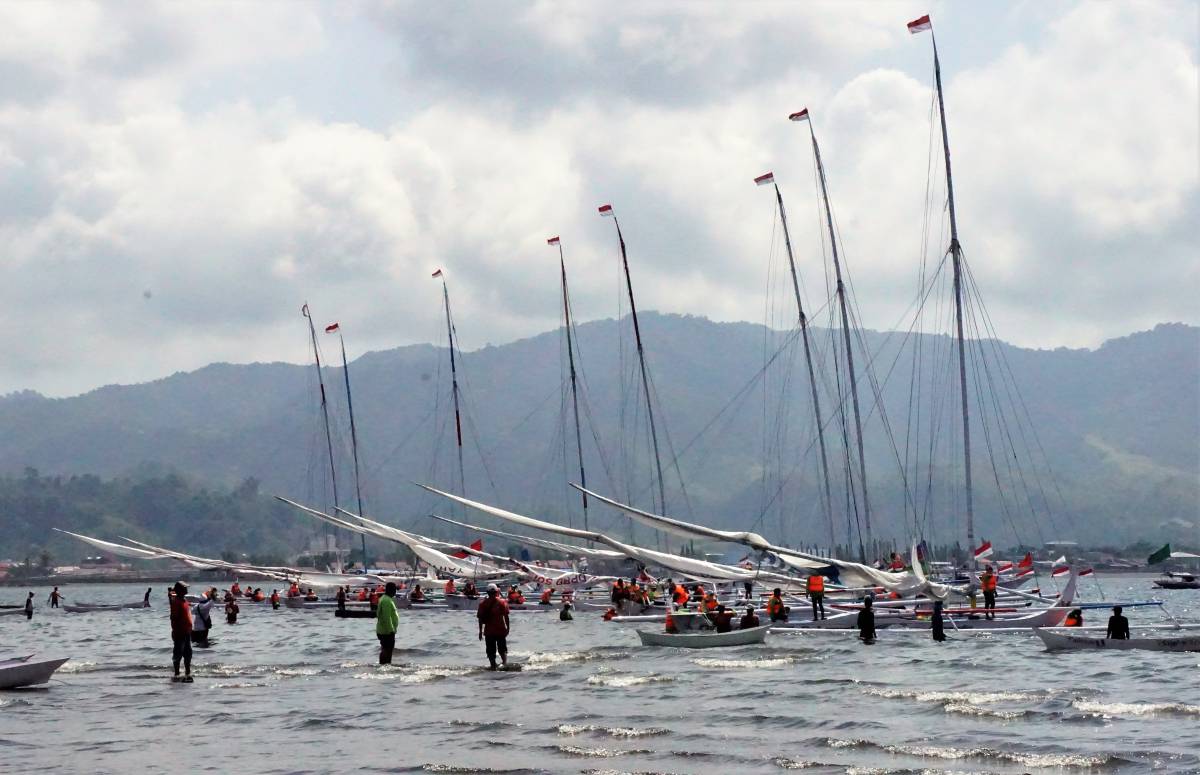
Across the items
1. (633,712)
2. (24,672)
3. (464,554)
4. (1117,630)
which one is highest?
(464,554)

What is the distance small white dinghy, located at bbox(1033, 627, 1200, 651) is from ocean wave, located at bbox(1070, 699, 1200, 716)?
467 inches

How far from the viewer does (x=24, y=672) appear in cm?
3269

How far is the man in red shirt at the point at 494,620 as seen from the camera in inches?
1356

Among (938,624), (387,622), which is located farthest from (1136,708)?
(938,624)

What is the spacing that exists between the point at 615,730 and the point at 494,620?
10.7 meters

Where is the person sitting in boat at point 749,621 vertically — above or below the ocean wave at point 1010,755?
above

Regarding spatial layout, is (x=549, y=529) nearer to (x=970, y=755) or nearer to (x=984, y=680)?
(x=984, y=680)

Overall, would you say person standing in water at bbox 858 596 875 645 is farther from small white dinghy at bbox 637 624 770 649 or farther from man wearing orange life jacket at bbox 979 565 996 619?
man wearing orange life jacket at bbox 979 565 996 619

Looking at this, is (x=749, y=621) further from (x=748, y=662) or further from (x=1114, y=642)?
(x=1114, y=642)

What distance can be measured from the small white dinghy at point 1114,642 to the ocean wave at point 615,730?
59.7 feet

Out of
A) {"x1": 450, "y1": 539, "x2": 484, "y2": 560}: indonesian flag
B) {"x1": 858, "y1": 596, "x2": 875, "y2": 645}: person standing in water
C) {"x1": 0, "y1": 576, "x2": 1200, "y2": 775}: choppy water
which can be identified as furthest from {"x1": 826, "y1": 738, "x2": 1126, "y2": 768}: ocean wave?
{"x1": 450, "y1": 539, "x2": 484, "y2": 560}: indonesian flag

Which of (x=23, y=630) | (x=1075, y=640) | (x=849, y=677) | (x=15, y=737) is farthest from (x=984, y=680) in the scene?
(x=23, y=630)

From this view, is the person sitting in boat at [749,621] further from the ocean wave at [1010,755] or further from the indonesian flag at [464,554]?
the indonesian flag at [464,554]

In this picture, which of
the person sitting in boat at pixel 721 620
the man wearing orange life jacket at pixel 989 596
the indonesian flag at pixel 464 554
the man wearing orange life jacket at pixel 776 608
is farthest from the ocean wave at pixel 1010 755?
the indonesian flag at pixel 464 554
